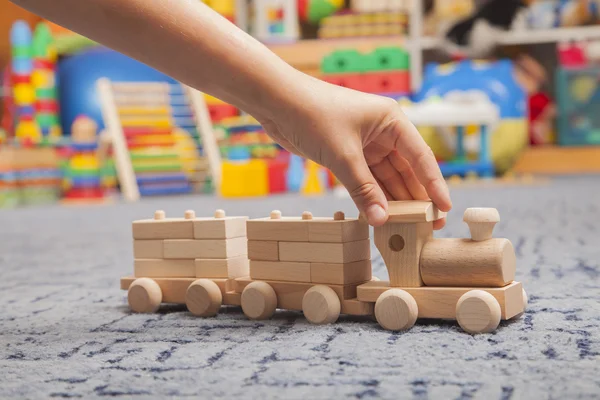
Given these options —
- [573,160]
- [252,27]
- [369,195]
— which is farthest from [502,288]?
[252,27]

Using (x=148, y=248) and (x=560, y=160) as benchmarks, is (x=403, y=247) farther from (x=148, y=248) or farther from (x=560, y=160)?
(x=560, y=160)

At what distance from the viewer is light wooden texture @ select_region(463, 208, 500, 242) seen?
619 millimetres

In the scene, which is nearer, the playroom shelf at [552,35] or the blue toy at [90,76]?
the playroom shelf at [552,35]

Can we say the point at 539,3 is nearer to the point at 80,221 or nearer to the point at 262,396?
the point at 80,221

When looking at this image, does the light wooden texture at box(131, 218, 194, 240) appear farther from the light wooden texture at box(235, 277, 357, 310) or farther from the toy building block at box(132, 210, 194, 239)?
the light wooden texture at box(235, 277, 357, 310)

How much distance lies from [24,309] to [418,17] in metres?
3.28

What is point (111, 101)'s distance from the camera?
313 cm

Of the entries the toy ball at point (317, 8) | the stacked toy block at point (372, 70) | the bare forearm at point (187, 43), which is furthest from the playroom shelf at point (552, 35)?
the bare forearm at point (187, 43)

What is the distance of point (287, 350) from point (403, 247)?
163 mm

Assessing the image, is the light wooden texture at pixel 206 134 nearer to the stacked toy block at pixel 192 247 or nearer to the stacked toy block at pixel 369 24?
the stacked toy block at pixel 369 24

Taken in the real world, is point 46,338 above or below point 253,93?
below

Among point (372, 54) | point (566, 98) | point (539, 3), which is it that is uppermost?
point (539, 3)

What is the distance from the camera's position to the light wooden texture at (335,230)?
25.5 inches

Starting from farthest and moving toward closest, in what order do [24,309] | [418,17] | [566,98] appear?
[418,17] < [566,98] < [24,309]
